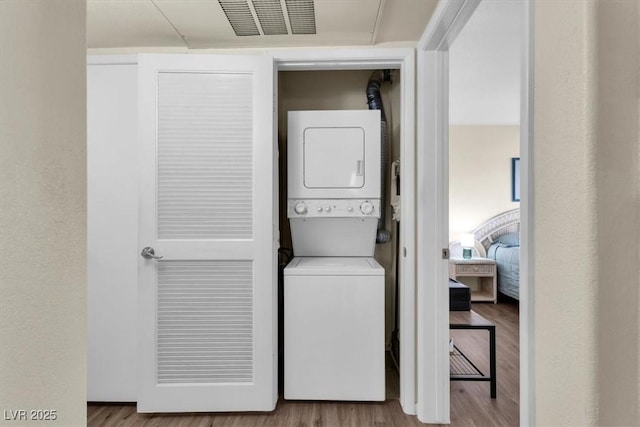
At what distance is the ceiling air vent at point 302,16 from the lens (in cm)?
168

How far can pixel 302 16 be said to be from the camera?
1788 millimetres

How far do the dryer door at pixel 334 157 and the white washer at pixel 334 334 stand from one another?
610mm

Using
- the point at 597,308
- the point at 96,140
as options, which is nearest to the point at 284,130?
Answer: the point at 96,140

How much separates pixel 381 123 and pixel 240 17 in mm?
1121

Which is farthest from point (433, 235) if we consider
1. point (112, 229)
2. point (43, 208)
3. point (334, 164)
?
point (112, 229)

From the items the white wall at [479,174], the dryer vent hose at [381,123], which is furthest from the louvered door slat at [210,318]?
the white wall at [479,174]

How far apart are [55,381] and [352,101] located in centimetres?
248

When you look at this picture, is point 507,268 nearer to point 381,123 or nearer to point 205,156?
point 381,123

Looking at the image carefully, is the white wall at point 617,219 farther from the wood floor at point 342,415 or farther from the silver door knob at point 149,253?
the silver door knob at point 149,253

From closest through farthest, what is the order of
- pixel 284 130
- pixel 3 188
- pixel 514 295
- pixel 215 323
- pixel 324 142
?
pixel 3 188 → pixel 215 323 → pixel 324 142 → pixel 284 130 → pixel 514 295

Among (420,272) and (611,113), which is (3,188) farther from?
(420,272)

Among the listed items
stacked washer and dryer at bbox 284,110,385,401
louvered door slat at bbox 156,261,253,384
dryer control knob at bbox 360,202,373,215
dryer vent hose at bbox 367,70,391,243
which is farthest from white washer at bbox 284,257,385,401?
dryer vent hose at bbox 367,70,391,243

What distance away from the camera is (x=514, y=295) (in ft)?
14.0

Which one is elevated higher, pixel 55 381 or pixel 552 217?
pixel 552 217
